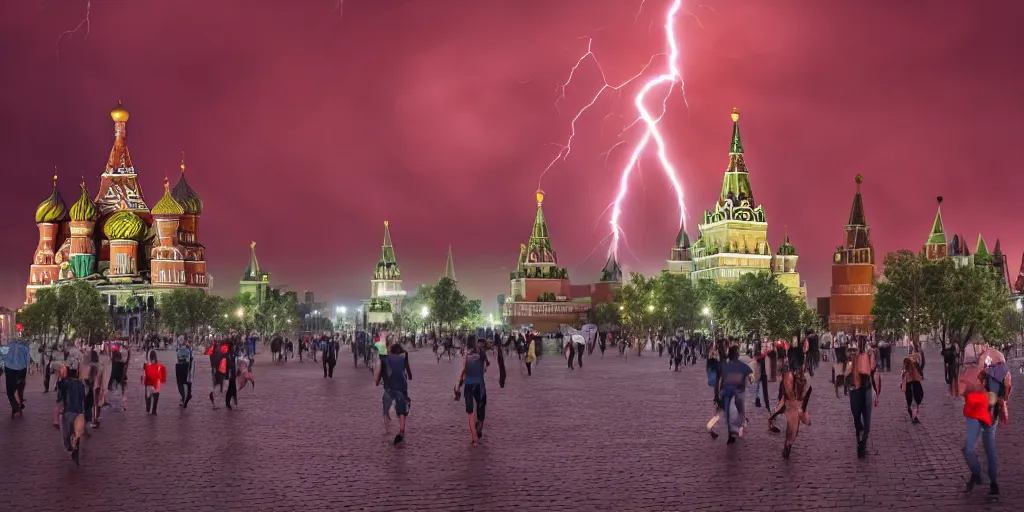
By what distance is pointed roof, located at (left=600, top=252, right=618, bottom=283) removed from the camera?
176 meters

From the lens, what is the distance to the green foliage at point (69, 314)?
271 feet

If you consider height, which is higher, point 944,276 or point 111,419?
point 944,276

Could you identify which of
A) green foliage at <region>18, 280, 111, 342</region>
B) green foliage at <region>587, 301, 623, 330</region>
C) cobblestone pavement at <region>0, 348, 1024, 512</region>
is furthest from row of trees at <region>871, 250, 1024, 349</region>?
green foliage at <region>587, 301, 623, 330</region>

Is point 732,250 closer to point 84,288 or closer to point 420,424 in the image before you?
point 84,288

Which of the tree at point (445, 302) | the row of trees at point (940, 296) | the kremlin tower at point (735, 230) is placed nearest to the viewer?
the row of trees at point (940, 296)

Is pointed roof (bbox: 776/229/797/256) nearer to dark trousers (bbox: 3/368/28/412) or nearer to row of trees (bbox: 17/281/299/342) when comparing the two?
row of trees (bbox: 17/281/299/342)

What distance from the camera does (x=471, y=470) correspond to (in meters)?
12.7

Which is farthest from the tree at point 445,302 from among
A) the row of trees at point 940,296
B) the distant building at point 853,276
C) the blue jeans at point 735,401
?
the blue jeans at point 735,401

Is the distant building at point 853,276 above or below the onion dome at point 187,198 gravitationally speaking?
below

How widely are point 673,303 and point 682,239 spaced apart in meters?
103

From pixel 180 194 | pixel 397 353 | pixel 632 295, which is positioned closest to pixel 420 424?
pixel 397 353

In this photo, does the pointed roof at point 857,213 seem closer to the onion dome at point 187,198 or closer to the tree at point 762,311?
the tree at point 762,311

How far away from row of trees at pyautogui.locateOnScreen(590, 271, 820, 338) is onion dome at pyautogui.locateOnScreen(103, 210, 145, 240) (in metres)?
80.2

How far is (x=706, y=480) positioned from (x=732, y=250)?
136 meters
